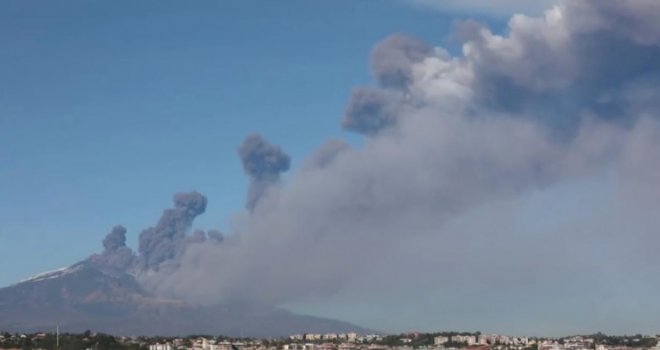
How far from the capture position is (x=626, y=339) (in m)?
140

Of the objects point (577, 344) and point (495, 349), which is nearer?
point (495, 349)

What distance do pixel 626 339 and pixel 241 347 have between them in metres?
52.9

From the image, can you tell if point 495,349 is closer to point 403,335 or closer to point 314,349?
point 314,349

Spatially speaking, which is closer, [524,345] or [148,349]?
[148,349]

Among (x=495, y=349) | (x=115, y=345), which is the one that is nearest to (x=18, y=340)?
(x=115, y=345)

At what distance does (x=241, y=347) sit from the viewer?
4678 inches

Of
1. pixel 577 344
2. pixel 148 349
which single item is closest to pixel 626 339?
pixel 577 344

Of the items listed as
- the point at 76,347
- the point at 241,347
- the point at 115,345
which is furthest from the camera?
the point at 241,347

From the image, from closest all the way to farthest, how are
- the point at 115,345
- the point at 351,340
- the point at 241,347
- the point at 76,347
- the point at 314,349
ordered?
the point at 76,347
the point at 115,345
the point at 314,349
the point at 241,347
the point at 351,340

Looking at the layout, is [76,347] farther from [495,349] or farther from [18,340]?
[495,349]

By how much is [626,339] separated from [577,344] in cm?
1864

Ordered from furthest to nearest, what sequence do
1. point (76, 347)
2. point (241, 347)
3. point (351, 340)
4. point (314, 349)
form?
point (351, 340)
point (241, 347)
point (314, 349)
point (76, 347)

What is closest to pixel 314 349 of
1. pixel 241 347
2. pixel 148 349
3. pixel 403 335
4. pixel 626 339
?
pixel 241 347

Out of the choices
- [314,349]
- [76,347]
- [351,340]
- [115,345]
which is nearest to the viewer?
[76,347]
